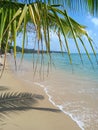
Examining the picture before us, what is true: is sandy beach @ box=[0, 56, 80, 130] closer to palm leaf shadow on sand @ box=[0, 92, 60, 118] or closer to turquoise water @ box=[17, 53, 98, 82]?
palm leaf shadow on sand @ box=[0, 92, 60, 118]

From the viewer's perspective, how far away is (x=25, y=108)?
291 inches

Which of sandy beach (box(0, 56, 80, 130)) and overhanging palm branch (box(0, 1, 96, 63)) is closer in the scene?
overhanging palm branch (box(0, 1, 96, 63))

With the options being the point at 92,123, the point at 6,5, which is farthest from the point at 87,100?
the point at 6,5

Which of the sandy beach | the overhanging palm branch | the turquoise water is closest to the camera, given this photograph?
the overhanging palm branch

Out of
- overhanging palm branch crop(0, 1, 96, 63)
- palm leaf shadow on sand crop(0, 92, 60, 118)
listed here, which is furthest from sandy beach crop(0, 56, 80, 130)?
overhanging palm branch crop(0, 1, 96, 63)

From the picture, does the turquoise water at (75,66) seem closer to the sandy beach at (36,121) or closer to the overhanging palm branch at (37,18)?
the overhanging palm branch at (37,18)

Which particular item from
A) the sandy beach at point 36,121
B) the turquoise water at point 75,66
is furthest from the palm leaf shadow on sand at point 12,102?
the turquoise water at point 75,66

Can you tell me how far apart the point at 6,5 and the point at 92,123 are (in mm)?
5902

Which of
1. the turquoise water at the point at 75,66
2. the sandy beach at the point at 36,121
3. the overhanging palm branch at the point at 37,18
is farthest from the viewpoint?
the sandy beach at the point at 36,121

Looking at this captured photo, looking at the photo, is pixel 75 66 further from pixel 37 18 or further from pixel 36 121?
pixel 37 18

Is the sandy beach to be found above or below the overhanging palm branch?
below

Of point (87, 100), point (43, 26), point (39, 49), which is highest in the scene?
point (43, 26)

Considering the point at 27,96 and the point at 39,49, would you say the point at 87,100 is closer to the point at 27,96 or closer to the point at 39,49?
the point at 27,96

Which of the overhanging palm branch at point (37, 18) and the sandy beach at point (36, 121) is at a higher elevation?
the overhanging palm branch at point (37, 18)
